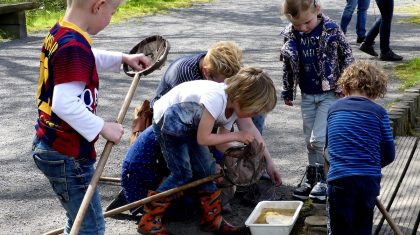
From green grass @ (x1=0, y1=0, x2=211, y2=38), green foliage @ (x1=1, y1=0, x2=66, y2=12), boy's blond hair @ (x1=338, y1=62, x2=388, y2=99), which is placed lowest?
green foliage @ (x1=1, y1=0, x2=66, y2=12)

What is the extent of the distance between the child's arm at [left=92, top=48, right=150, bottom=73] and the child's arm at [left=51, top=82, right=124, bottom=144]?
0.45m

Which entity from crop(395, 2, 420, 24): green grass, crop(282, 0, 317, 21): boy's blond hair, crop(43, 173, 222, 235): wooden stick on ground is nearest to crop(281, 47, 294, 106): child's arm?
crop(282, 0, 317, 21): boy's blond hair

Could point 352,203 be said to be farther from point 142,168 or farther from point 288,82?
point 288,82

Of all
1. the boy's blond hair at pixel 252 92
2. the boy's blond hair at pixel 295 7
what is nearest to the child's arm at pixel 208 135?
the boy's blond hair at pixel 252 92

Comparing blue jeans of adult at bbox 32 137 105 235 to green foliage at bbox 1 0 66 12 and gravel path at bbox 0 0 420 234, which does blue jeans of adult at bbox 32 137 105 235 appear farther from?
green foliage at bbox 1 0 66 12

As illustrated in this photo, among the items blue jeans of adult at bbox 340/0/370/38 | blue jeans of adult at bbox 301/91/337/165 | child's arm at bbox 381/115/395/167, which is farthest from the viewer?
blue jeans of adult at bbox 340/0/370/38

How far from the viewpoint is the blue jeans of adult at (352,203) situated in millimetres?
3588

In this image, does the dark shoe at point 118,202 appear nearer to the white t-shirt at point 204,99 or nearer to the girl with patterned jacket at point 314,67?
the white t-shirt at point 204,99

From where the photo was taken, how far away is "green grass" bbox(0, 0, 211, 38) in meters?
12.8

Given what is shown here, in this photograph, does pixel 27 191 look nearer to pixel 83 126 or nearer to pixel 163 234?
pixel 163 234

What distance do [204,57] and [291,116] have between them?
2.31 m

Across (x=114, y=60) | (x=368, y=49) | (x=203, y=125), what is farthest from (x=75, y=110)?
(x=368, y=49)

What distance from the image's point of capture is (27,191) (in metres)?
4.96

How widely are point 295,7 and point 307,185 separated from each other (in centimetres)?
111
